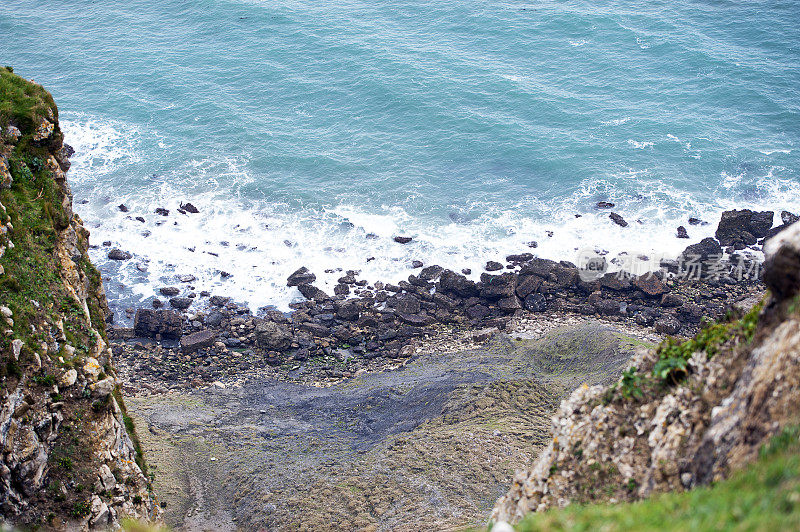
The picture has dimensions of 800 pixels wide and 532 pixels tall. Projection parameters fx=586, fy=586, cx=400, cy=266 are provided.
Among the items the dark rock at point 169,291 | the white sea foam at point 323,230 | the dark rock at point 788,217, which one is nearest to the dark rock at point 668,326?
the white sea foam at point 323,230

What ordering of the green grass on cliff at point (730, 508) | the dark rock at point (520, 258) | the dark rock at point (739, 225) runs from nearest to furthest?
the green grass on cliff at point (730, 508) → the dark rock at point (520, 258) → the dark rock at point (739, 225)

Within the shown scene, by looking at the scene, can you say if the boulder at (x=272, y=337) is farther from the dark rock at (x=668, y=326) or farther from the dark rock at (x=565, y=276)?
the dark rock at (x=668, y=326)

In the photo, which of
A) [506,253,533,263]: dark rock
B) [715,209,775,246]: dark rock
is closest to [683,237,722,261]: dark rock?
[715,209,775,246]: dark rock

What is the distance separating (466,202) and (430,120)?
51.6ft

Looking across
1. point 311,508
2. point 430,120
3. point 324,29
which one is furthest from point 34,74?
point 311,508

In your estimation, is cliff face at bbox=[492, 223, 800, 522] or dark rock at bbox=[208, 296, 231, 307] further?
dark rock at bbox=[208, 296, 231, 307]

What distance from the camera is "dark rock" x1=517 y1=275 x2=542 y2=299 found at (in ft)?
158

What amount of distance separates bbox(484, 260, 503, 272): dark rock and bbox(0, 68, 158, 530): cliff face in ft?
110

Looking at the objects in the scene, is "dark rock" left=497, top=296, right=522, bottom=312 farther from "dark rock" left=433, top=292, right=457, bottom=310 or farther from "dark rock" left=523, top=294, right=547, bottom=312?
"dark rock" left=433, top=292, right=457, bottom=310

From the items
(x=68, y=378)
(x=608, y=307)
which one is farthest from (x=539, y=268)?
(x=68, y=378)

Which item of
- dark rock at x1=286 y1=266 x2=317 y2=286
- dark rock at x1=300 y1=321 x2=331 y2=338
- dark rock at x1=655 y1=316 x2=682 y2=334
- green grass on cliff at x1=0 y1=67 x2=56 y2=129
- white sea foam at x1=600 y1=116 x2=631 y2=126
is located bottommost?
dark rock at x1=300 y1=321 x2=331 y2=338

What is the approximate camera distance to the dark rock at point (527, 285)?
4828 centimetres

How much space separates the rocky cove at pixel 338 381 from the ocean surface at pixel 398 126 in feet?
15.5

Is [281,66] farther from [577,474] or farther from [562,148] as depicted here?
[577,474]
